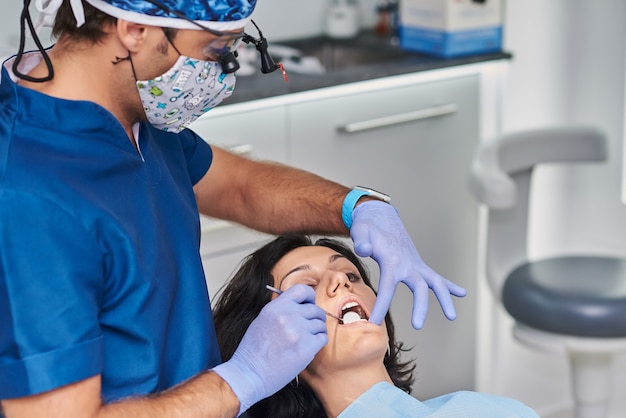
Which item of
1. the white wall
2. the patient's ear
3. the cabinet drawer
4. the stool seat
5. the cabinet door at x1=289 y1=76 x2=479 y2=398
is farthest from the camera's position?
the white wall

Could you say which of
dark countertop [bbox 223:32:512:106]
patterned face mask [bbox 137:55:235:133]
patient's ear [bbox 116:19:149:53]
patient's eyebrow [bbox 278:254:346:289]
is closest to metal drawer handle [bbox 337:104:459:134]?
dark countertop [bbox 223:32:512:106]

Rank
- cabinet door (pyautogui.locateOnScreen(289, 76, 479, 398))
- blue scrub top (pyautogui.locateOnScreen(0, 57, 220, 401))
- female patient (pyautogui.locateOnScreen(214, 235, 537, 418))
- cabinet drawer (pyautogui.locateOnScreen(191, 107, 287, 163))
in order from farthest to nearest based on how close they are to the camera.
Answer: cabinet door (pyautogui.locateOnScreen(289, 76, 479, 398))
cabinet drawer (pyautogui.locateOnScreen(191, 107, 287, 163))
female patient (pyautogui.locateOnScreen(214, 235, 537, 418))
blue scrub top (pyautogui.locateOnScreen(0, 57, 220, 401))

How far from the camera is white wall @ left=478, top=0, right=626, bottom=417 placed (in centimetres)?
307

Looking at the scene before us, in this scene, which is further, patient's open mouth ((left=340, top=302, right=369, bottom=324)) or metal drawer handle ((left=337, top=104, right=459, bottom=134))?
metal drawer handle ((left=337, top=104, right=459, bottom=134))

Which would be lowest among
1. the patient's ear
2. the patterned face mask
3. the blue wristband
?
the blue wristband

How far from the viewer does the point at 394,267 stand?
5.02 feet

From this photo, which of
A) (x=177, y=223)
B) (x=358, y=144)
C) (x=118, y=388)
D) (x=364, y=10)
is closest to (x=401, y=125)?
(x=358, y=144)

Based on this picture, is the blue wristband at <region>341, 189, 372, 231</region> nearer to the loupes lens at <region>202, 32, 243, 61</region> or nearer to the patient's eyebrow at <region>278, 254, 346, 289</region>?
the patient's eyebrow at <region>278, 254, 346, 289</region>

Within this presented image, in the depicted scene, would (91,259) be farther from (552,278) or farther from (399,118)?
(399,118)

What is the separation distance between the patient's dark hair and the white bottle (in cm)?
161

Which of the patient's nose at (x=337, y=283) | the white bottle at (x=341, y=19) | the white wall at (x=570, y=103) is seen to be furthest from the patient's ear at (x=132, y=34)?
the white bottle at (x=341, y=19)

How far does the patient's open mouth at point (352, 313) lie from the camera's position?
5.74 ft

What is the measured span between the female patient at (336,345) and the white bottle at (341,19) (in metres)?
1.62

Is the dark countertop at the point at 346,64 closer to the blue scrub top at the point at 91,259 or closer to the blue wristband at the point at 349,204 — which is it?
the blue wristband at the point at 349,204
